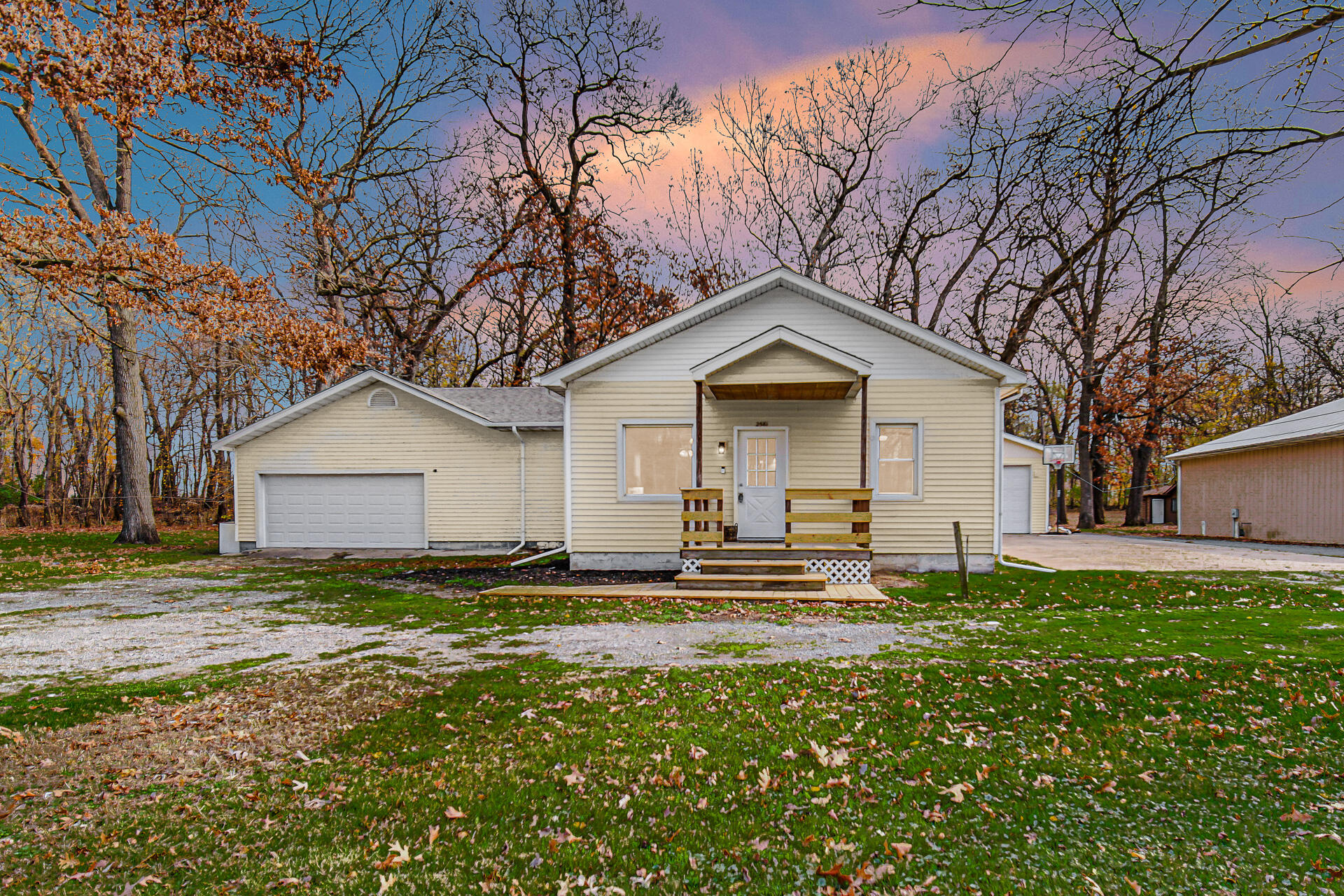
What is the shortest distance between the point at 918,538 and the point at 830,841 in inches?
376

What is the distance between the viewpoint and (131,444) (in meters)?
18.5

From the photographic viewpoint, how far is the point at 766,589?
9.80m

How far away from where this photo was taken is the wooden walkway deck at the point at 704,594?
9055 mm

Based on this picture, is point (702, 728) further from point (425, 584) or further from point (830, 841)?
point (425, 584)

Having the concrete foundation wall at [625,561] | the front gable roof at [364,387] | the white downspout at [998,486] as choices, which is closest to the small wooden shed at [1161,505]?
the white downspout at [998,486]

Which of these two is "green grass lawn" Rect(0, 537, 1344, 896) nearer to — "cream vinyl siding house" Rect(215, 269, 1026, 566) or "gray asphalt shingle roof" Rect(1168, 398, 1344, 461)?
"cream vinyl siding house" Rect(215, 269, 1026, 566)

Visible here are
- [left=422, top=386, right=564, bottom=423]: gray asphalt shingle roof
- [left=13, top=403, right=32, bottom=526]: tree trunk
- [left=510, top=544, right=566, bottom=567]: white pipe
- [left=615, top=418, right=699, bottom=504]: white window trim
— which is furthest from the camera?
[left=13, top=403, right=32, bottom=526]: tree trunk

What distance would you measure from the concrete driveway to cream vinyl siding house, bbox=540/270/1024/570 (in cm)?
299

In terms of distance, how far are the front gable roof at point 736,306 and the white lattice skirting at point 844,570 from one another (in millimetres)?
4302

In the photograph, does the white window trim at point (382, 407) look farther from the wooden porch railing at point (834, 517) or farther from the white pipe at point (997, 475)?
the white pipe at point (997, 475)

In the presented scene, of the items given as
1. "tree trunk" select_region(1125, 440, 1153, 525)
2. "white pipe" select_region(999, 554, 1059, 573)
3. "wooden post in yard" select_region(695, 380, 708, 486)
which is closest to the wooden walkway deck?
"wooden post in yard" select_region(695, 380, 708, 486)

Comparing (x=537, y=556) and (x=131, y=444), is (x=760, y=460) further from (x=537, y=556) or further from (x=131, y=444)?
(x=131, y=444)

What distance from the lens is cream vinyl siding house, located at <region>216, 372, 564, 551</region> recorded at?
1598 centimetres

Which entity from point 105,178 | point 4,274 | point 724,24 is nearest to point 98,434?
point 105,178
